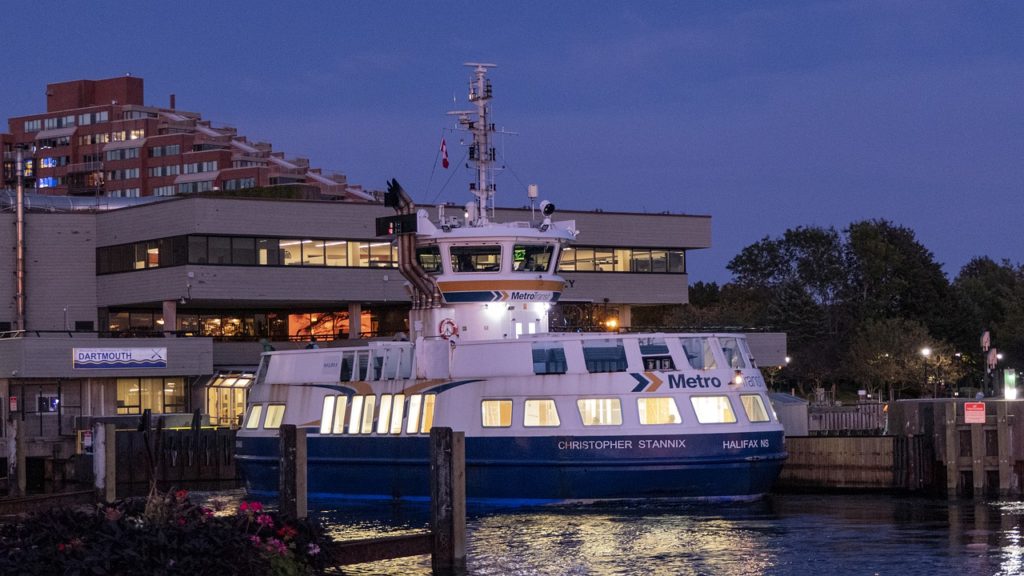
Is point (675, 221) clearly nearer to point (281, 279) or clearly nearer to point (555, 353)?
point (281, 279)

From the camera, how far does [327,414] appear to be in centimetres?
4447

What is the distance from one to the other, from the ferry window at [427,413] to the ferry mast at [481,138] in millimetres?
6029

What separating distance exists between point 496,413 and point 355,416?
198 inches

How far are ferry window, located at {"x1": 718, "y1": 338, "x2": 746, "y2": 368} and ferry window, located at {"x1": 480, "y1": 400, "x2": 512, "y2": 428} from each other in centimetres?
566

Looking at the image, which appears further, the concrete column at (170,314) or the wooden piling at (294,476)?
the concrete column at (170,314)

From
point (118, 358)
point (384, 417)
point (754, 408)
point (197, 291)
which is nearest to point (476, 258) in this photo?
point (384, 417)

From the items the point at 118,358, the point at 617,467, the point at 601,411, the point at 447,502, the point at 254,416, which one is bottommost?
the point at 617,467

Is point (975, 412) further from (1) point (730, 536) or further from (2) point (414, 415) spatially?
(2) point (414, 415)

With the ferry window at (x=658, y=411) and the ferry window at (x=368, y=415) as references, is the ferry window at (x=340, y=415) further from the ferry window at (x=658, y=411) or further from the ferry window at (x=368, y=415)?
the ferry window at (x=658, y=411)

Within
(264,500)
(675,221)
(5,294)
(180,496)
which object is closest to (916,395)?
(675,221)

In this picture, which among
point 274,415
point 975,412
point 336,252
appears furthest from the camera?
point 336,252

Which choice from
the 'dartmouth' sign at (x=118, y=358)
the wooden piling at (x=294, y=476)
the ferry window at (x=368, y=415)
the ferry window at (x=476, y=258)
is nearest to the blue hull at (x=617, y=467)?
the ferry window at (x=368, y=415)

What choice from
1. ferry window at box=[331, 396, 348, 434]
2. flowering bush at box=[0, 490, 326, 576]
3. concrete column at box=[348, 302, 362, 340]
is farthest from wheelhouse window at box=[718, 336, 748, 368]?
concrete column at box=[348, 302, 362, 340]

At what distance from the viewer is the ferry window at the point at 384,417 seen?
42.7 m
